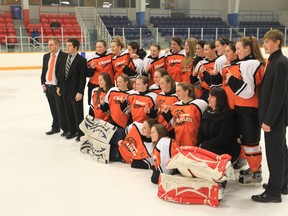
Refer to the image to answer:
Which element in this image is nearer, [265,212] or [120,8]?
[265,212]

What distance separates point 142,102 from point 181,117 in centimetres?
56

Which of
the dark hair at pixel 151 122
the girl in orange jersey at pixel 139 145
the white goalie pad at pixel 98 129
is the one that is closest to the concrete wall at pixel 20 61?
the white goalie pad at pixel 98 129

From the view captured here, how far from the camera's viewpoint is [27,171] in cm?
358

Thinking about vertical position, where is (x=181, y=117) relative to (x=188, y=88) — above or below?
below

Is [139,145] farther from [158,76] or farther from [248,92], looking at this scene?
[248,92]

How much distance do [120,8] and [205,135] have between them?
1708 cm

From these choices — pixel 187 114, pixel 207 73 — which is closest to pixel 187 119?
pixel 187 114

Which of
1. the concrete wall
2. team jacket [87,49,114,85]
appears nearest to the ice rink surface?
team jacket [87,49,114,85]

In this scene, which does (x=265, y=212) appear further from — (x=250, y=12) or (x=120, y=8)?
(x=250, y=12)

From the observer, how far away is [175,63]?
4.44 meters

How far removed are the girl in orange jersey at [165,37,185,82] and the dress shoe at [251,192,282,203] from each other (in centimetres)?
205

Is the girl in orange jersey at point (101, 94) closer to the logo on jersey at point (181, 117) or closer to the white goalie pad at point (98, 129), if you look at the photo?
the white goalie pad at point (98, 129)

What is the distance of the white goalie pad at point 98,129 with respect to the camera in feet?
12.5

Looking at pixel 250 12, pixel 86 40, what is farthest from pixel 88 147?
pixel 250 12
